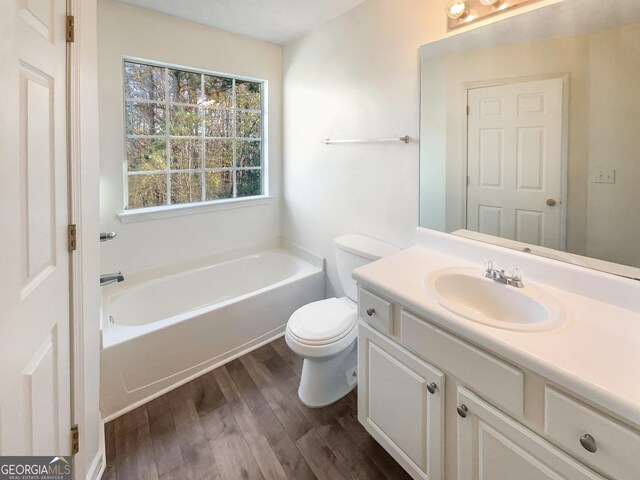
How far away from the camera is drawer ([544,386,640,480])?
70 centimetres

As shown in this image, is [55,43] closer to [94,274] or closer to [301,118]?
[94,274]

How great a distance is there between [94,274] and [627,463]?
68.3 inches

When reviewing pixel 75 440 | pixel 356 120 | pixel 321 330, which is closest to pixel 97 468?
pixel 75 440

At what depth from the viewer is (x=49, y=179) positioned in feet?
3.21

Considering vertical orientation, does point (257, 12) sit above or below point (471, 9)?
above

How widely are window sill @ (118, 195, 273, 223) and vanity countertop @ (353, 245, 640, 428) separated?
180cm

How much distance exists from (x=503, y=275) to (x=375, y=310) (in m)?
0.54

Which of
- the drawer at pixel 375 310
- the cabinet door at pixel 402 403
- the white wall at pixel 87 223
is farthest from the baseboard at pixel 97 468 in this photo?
the drawer at pixel 375 310

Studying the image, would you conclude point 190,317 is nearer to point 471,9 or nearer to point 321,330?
point 321,330

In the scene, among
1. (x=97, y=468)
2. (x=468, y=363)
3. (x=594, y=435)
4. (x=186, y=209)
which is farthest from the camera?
(x=186, y=209)

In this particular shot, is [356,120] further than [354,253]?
Yes

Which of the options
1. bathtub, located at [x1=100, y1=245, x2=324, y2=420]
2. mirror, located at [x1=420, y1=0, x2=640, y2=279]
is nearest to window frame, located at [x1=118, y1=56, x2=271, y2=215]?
bathtub, located at [x1=100, y1=245, x2=324, y2=420]

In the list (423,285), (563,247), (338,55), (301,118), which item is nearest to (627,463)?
(423,285)

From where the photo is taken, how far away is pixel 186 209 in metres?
2.59
